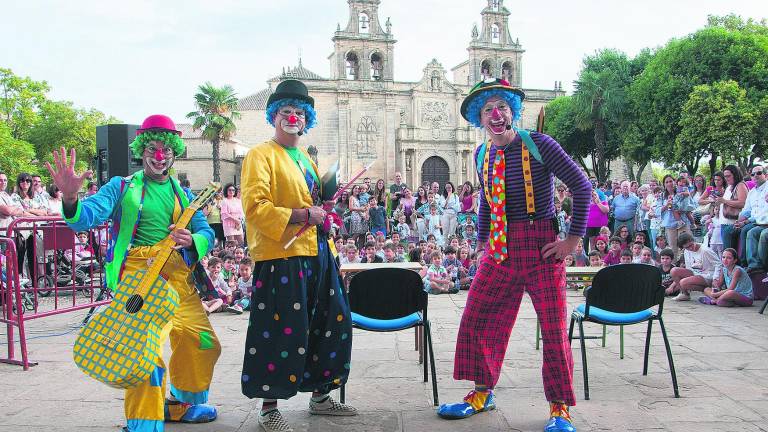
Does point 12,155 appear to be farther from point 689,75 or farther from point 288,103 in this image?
point 288,103

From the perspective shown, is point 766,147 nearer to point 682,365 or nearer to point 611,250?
point 611,250

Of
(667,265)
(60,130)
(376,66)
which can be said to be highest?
(376,66)

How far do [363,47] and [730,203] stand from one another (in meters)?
39.4

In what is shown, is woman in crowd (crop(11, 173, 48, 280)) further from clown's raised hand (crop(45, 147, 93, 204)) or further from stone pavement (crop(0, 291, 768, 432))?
clown's raised hand (crop(45, 147, 93, 204))

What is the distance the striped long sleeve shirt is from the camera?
3967 mm

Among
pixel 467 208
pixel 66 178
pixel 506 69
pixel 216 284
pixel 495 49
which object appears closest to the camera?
pixel 66 178

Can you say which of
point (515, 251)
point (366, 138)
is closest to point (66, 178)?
point (515, 251)

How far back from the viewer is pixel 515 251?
13.5 ft

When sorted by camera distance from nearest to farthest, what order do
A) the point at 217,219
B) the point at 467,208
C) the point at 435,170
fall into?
the point at 217,219 < the point at 467,208 < the point at 435,170

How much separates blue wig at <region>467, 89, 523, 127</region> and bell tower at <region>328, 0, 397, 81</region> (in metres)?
42.4

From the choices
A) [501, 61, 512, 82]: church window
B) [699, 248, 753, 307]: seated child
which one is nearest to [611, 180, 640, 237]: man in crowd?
[699, 248, 753, 307]: seated child

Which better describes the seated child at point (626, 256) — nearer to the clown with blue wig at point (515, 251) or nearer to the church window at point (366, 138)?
the clown with blue wig at point (515, 251)

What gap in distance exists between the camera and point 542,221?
4074 millimetres

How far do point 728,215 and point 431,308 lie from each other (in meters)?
5.07
